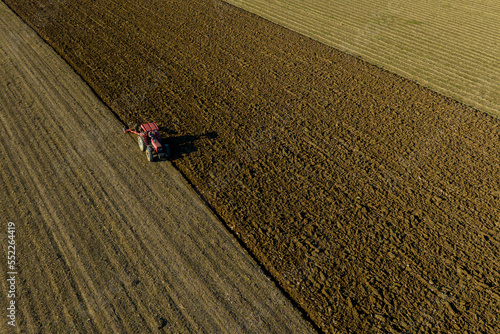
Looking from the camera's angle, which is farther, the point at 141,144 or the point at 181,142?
the point at 181,142

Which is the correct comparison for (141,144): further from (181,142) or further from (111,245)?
(111,245)

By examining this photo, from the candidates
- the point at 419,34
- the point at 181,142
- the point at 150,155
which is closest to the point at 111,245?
the point at 150,155

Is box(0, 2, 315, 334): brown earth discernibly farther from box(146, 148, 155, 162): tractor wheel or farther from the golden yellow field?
the golden yellow field

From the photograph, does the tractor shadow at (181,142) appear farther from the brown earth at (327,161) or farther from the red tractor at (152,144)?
the red tractor at (152,144)

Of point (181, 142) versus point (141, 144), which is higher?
point (141, 144)

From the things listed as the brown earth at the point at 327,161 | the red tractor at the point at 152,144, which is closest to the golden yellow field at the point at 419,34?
the brown earth at the point at 327,161

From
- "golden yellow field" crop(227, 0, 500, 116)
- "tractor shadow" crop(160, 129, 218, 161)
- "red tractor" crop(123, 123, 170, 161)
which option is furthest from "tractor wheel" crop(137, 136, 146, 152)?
"golden yellow field" crop(227, 0, 500, 116)
